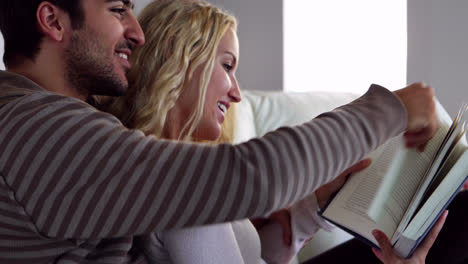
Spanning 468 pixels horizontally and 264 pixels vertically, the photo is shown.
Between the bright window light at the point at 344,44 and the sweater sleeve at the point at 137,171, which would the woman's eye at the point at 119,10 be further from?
the bright window light at the point at 344,44

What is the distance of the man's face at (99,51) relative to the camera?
758mm

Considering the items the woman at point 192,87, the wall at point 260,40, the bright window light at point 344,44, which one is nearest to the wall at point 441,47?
the bright window light at point 344,44

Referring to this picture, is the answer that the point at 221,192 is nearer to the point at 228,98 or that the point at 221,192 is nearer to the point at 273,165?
the point at 273,165

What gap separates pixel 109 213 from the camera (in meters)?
0.54

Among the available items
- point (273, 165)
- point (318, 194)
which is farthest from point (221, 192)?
point (318, 194)

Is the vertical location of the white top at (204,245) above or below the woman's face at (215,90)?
below

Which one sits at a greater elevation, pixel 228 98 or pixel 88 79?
pixel 88 79

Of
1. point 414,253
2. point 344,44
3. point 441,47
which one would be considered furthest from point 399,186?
point 344,44

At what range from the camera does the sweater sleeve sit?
21.2 inches

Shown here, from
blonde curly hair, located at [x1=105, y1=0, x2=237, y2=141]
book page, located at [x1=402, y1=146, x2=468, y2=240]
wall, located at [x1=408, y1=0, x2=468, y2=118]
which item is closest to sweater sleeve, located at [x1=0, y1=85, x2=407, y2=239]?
book page, located at [x1=402, y1=146, x2=468, y2=240]

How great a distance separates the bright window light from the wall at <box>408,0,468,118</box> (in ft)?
0.26

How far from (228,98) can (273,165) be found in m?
0.67

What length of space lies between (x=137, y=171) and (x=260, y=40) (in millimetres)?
2356

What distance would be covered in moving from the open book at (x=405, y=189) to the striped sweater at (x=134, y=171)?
222mm
